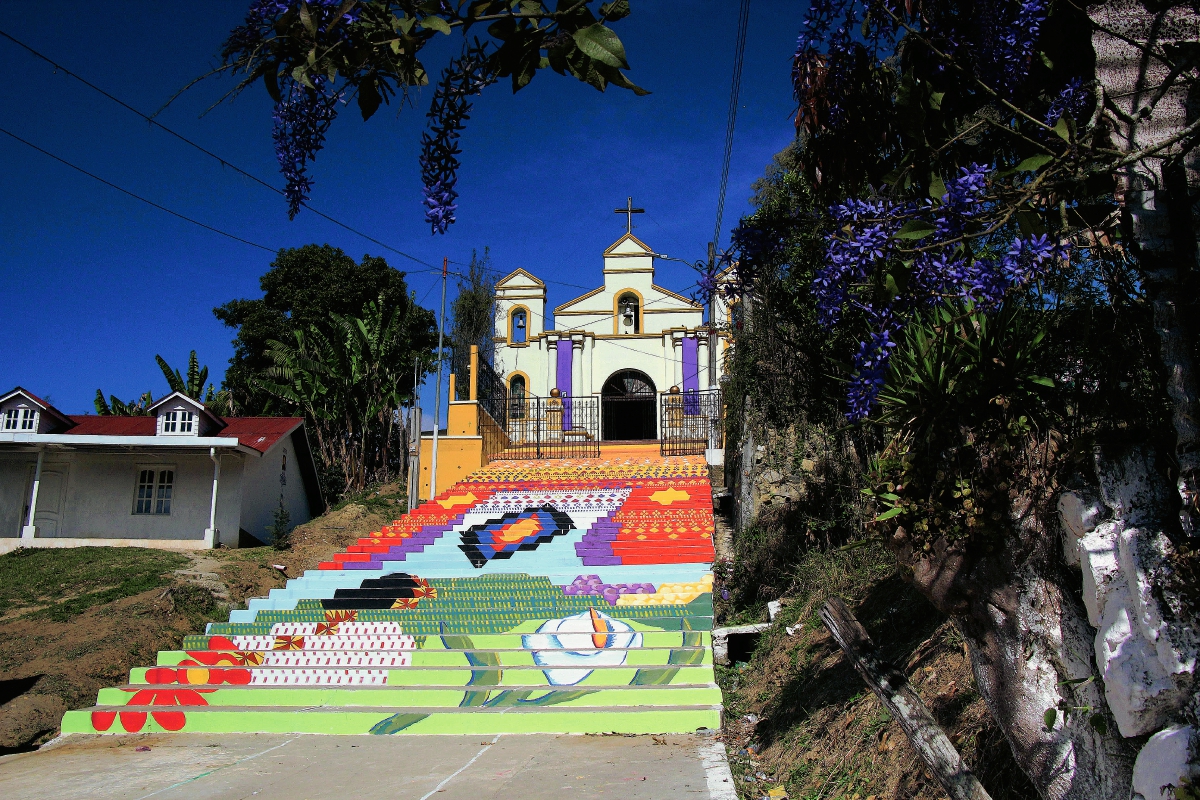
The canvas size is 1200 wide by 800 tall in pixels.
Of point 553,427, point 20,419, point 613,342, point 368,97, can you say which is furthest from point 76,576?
point 613,342

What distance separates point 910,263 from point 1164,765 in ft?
6.66

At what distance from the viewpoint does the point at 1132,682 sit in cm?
284

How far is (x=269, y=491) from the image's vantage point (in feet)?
65.3

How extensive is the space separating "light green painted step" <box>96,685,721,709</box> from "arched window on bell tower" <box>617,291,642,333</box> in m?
20.4

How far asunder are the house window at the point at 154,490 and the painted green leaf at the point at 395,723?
12348mm

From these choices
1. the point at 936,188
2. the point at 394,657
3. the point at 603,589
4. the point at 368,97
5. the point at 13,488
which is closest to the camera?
the point at 368,97

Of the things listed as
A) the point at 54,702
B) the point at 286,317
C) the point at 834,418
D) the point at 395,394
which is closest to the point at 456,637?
the point at 54,702

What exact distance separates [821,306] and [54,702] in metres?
9.94

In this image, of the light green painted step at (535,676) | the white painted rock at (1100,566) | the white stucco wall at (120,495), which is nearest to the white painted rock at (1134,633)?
the white painted rock at (1100,566)

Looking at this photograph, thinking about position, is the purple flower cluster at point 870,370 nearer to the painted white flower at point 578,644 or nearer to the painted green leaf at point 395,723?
the painted green leaf at point 395,723

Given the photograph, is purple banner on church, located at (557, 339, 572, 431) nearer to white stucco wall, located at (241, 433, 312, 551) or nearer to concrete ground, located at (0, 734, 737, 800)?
white stucco wall, located at (241, 433, 312, 551)

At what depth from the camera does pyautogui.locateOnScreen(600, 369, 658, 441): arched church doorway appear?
27.9 metres

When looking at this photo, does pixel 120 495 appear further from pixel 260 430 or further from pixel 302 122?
pixel 302 122

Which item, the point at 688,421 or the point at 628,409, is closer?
the point at 688,421
